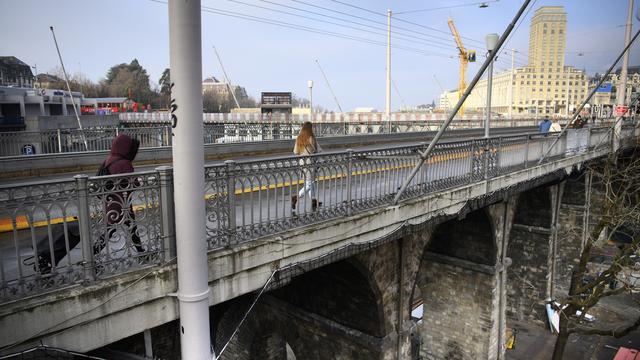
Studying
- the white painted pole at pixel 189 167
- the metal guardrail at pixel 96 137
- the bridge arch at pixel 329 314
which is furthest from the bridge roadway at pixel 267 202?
the metal guardrail at pixel 96 137

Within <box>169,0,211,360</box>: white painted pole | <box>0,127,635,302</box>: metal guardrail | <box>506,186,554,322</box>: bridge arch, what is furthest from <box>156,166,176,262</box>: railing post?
<box>506,186,554,322</box>: bridge arch

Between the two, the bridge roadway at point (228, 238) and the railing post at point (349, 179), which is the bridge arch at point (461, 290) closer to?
the bridge roadway at point (228, 238)

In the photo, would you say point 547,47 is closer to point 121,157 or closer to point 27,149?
point 27,149

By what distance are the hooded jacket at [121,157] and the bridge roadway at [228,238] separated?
1.37 ft

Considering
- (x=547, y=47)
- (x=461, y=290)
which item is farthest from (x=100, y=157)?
(x=547, y=47)

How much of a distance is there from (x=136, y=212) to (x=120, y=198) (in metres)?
0.71

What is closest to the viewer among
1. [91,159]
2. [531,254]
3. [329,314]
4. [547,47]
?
[329,314]

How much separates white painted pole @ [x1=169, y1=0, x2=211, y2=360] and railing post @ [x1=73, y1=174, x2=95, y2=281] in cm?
91

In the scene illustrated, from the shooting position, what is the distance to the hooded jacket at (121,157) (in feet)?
14.3

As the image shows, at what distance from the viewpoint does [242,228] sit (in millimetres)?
4945

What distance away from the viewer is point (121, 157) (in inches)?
174

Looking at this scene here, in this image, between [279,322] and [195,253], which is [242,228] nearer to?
[195,253]

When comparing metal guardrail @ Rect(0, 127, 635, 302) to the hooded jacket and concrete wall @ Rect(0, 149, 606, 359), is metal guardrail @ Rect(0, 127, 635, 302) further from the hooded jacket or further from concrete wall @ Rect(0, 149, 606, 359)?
the hooded jacket

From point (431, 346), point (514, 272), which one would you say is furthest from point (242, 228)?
point (514, 272)
